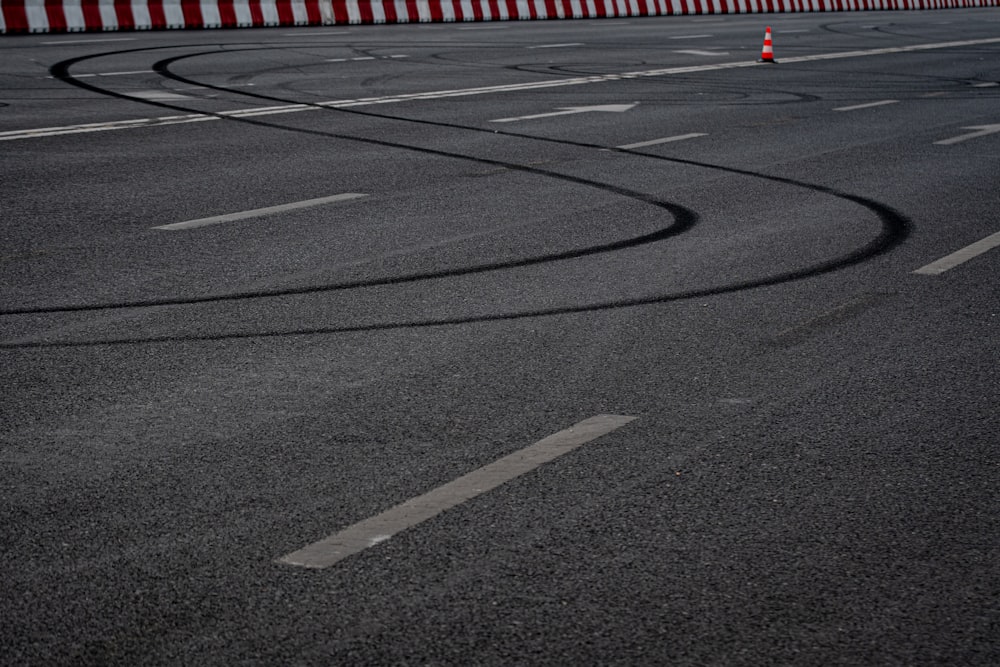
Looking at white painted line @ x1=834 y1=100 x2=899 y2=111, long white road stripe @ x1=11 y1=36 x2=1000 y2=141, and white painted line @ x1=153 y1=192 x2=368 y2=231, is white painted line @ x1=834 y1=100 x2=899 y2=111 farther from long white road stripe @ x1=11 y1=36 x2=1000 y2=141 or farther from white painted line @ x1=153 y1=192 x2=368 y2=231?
white painted line @ x1=153 y1=192 x2=368 y2=231

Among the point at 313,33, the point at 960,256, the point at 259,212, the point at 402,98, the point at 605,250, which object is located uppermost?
the point at 313,33

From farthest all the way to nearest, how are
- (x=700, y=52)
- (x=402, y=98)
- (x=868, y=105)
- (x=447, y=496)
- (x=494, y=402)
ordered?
(x=700, y=52) < (x=868, y=105) < (x=402, y=98) < (x=494, y=402) < (x=447, y=496)

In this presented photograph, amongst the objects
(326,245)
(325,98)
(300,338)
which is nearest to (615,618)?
(300,338)

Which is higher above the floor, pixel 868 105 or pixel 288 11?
pixel 288 11

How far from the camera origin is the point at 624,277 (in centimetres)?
735

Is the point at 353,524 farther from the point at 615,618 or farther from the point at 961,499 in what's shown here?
the point at 961,499

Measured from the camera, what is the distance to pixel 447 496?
4.28 meters

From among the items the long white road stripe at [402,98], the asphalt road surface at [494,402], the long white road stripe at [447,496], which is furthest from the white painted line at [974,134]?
the long white road stripe at [447,496]

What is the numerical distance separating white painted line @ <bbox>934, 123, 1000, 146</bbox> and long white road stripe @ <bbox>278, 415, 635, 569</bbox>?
30.2ft

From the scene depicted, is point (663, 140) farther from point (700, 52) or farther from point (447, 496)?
point (700, 52)

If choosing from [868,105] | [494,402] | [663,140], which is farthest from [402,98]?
[494,402]

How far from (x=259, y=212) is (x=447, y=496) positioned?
5170mm

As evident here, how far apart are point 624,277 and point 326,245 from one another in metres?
1.81

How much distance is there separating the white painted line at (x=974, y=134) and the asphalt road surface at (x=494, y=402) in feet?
2.97
